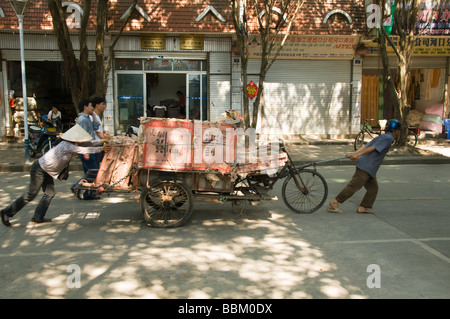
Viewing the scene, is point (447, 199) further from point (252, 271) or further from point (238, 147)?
point (252, 271)

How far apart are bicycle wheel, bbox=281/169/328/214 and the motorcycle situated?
22.9 feet

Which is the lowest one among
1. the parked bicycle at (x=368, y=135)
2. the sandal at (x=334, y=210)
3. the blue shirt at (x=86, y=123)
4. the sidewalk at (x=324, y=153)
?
the sandal at (x=334, y=210)

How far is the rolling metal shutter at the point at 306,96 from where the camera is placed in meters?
15.3

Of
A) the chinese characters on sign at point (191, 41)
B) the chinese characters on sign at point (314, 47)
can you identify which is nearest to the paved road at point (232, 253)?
the chinese characters on sign at point (191, 41)

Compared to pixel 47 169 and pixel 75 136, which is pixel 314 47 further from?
pixel 47 169

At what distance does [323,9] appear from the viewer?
14789 mm

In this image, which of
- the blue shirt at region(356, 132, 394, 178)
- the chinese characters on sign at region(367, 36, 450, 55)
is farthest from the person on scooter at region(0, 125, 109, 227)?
the chinese characters on sign at region(367, 36, 450, 55)

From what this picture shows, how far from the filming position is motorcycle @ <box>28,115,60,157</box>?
446 inches

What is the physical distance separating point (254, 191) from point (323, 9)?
1073cm

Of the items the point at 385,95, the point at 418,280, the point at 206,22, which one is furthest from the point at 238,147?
the point at 385,95

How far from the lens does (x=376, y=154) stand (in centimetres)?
650

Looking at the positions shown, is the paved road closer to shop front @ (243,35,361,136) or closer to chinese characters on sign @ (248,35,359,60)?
shop front @ (243,35,361,136)

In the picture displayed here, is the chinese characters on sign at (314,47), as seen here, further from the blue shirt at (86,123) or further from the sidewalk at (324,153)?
the blue shirt at (86,123)

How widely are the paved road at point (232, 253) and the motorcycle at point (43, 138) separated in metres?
4.39
